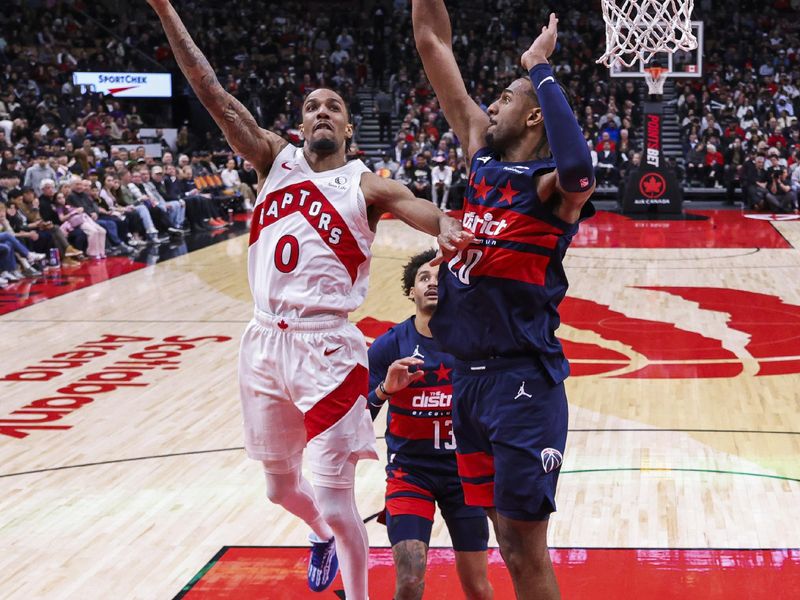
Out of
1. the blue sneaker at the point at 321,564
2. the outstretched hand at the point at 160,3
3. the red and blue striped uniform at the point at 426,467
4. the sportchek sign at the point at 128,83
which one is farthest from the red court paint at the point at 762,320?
the sportchek sign at the point at 128,83

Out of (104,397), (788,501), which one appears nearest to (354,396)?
(788,501)

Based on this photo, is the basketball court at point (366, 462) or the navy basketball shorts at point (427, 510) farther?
the basketball court at point (366, 462)

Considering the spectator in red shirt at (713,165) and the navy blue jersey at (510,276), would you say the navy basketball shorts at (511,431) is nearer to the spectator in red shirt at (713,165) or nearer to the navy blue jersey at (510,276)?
the navy blue jersey at (510,276)

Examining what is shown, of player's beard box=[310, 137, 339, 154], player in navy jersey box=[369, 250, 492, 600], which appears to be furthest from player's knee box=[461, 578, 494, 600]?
player's beard box=[310, 137, 339, 154]

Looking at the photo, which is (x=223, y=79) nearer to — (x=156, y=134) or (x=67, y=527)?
(x=156, y=134)

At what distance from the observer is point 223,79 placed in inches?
1193

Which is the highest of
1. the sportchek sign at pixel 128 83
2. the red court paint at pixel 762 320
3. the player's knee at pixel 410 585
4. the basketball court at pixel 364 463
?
the sportchek sign at pixel 128 83

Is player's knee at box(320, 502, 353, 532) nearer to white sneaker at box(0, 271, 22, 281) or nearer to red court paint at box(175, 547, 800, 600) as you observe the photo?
red court paint at box(175, 547, 800, 600)

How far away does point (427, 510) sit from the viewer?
413cm

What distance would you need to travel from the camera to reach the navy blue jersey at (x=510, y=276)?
3602 mm

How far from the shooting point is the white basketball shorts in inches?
169

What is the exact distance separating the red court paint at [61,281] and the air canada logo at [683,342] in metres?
4.30

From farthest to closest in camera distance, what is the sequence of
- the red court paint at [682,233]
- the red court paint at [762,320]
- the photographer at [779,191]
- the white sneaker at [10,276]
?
the photographer at [779,191]
the red court paint at [682,233]
the white sneaker at [10,276]
the red court paint at [762,320]

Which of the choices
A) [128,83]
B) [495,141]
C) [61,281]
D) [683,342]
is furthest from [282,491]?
[128,83]
